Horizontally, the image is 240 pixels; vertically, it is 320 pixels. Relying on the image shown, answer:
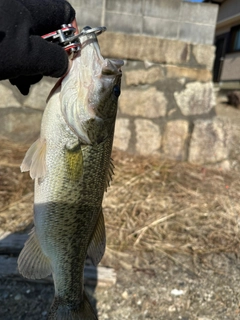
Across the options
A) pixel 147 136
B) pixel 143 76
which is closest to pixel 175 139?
pixel 147 136

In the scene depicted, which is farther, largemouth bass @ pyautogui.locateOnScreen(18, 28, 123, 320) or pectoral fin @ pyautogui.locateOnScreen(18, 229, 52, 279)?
pectoral fin @ pyautogui.locateOnScreen(18, 229, 52, 279)

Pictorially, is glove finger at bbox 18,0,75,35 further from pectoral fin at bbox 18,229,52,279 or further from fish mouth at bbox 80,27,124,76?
pectoral fin at bbox 18,229,52,279

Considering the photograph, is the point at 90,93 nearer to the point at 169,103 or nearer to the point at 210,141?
the point at 169,103

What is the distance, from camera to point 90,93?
4.96ft

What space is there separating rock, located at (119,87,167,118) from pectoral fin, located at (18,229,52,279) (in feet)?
8.82

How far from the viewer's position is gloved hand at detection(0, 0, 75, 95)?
130cm

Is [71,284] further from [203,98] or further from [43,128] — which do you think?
[203,98]

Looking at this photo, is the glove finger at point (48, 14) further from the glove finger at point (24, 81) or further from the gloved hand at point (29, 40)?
the glove finger at point (24, 81)

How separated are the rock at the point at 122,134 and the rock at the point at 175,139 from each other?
0.49m

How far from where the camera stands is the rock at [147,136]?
4203 mm

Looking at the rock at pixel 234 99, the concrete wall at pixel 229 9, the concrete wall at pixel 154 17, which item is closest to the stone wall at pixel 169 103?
the concrete wall at pixel 154 17

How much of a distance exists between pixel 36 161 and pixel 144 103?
279 cm

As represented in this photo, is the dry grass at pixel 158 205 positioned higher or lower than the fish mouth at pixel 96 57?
lower

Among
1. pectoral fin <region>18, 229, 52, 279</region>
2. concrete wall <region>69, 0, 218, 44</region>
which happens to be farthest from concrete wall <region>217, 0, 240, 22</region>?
pectoral fin <region>18, 229, 52, 279</region>
